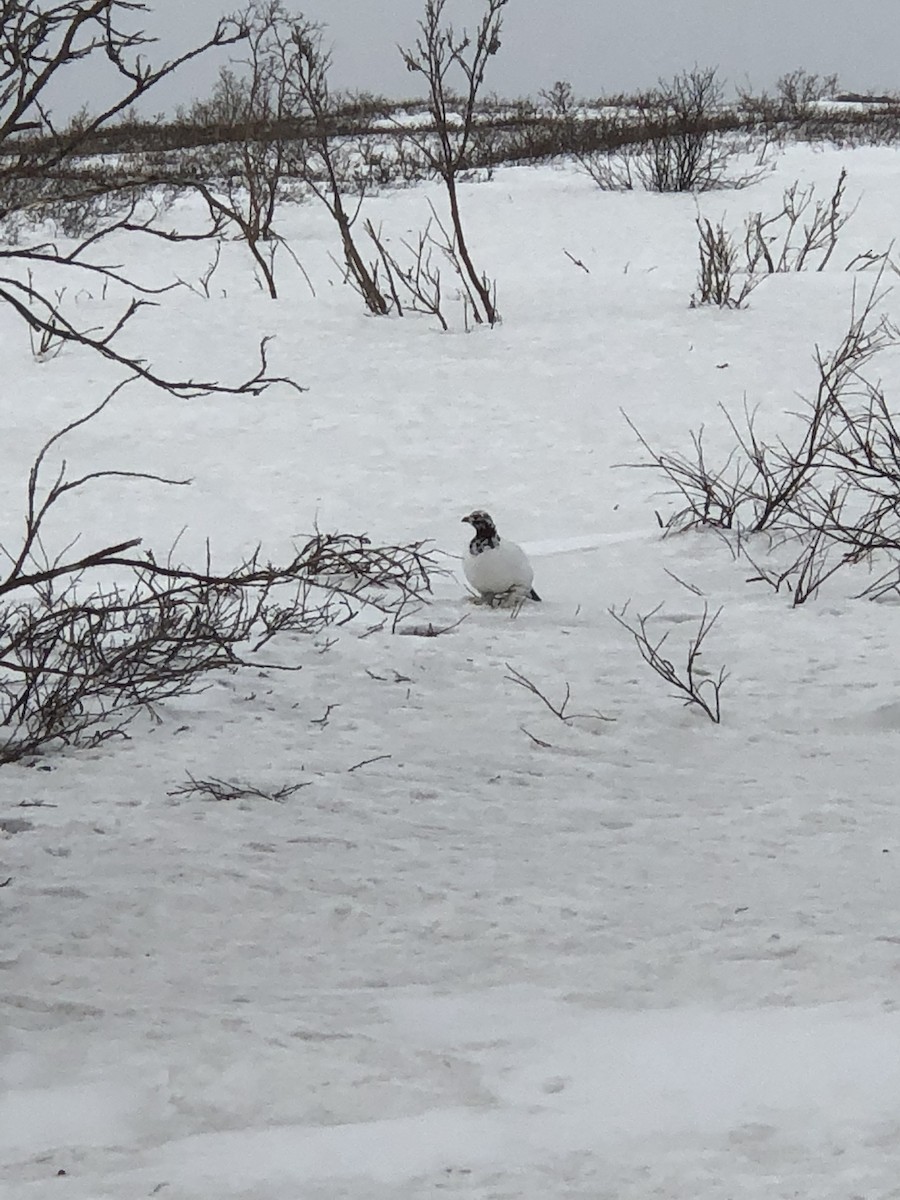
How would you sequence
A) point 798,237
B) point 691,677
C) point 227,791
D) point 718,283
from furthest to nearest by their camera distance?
point 798,237 → point 718,283 → point 691,677 → point 227,791

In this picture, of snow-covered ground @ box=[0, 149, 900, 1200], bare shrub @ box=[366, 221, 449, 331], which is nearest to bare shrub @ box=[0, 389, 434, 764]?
snow-covered ground @ box=[0, 149, 900, 1200]

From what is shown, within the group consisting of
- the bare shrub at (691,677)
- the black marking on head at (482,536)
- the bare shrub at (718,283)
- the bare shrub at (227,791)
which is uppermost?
the bare shrub at (718,283)

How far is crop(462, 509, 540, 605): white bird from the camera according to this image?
3.59 m

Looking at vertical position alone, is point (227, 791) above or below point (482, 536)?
below

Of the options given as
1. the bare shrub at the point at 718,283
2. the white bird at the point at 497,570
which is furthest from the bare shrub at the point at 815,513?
the bare shrub at the point at 718,283

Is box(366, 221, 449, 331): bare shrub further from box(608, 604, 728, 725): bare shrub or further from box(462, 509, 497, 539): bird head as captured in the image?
box(608, 604, 728, 725): bare shrub

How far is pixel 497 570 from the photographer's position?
359 centimetres

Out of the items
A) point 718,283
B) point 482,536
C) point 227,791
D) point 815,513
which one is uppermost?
point 718,283

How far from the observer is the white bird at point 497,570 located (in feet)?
11.8

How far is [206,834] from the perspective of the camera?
207cm

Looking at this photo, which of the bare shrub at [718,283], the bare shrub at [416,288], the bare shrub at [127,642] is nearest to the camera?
the bare shrub at [127,642]

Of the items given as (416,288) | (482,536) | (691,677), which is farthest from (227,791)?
(416,288)

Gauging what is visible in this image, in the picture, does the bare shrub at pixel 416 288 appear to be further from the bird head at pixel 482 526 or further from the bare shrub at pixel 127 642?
the bare shrub at pixel 127 642

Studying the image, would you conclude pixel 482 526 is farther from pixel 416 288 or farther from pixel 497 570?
pixel 416 288
